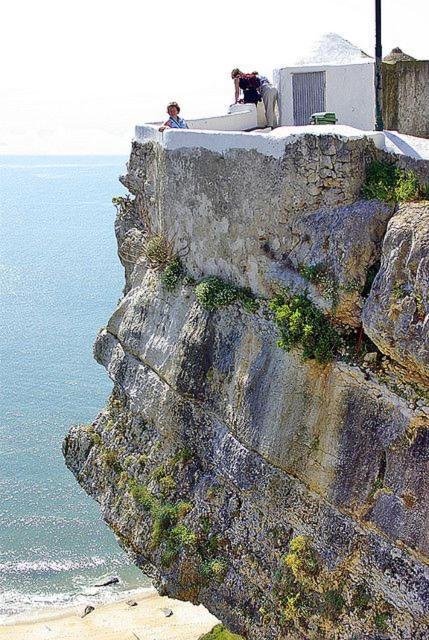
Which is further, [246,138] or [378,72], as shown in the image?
[378,72]

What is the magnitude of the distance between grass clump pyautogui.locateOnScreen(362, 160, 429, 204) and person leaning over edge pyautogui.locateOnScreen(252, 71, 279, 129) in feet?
20.2

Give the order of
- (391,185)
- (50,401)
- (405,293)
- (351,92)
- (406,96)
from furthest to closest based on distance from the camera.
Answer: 1. (50,401)
2. (406,96)
3. (351,92)
4. (391,185)
5. (405,293)

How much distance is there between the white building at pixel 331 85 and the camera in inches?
722

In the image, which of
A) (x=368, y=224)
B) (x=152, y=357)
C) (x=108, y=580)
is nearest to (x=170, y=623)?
(x=108, y=580)

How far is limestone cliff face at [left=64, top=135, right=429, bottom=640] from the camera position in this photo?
1381cm

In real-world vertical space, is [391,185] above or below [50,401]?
above

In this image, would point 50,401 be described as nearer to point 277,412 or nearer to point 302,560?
point 277,412

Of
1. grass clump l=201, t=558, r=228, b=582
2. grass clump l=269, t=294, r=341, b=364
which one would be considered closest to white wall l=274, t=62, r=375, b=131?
grass clump l=269, t=294, r=341, b=364

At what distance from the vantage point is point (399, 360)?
1353 cm

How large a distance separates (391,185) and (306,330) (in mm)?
2878

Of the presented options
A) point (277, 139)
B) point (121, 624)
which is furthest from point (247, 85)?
point (121, 624)

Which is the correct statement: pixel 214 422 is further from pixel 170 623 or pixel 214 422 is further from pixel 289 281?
pixel 170 623

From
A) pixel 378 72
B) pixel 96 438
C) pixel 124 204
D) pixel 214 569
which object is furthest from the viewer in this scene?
pixel 124 204

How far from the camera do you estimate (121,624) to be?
30.0 meters
